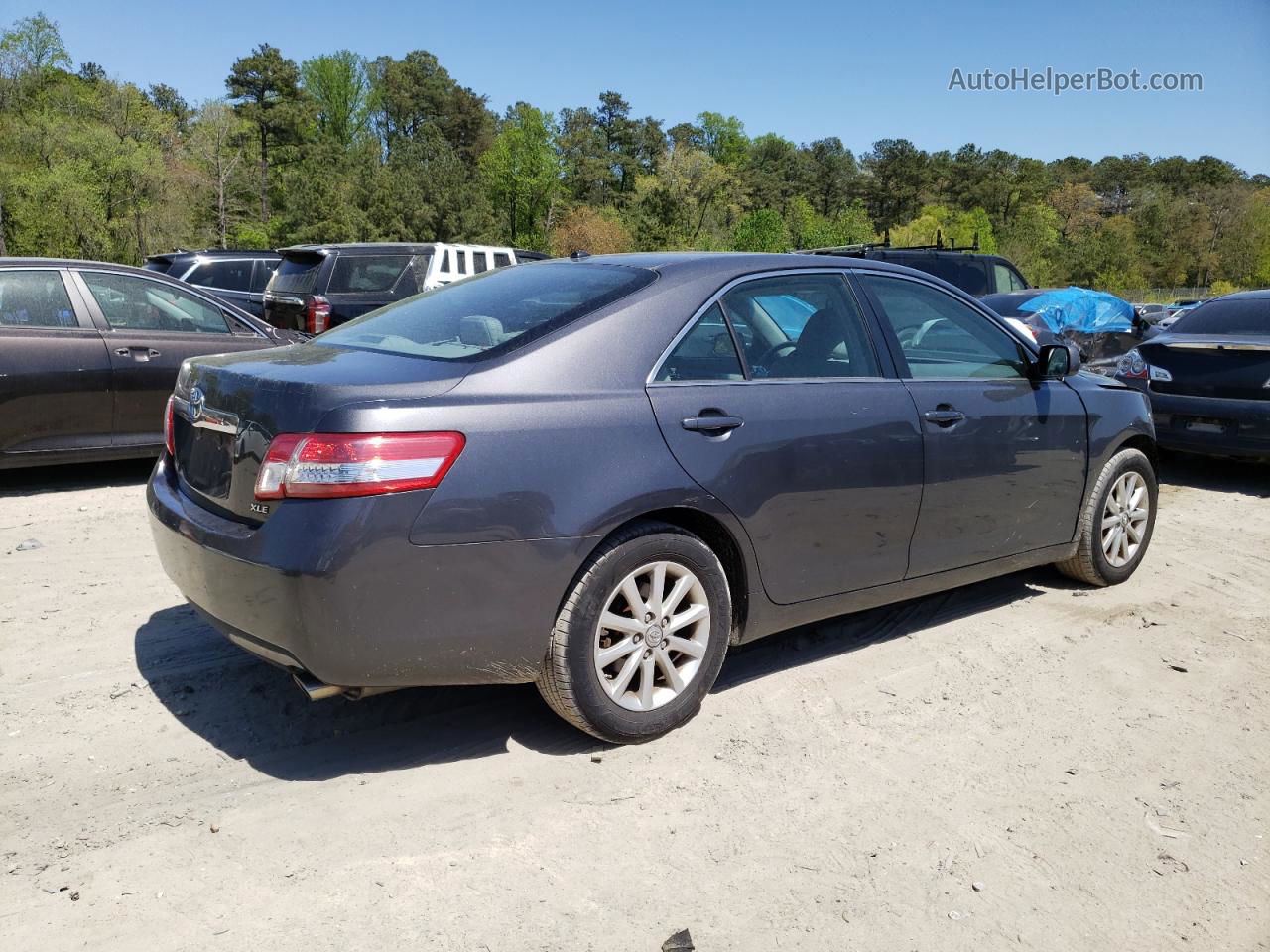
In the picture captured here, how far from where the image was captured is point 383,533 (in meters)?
2.86

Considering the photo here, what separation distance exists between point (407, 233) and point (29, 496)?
62.6 meters

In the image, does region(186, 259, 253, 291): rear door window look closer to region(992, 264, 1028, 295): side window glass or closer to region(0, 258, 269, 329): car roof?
region(0, 258, 269, 329): car roof

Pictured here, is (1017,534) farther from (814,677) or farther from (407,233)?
(407,233)

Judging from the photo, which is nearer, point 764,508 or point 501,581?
point 501,581

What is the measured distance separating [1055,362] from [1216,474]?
5.28 metres

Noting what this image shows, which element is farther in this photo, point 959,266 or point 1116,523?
point 959,266

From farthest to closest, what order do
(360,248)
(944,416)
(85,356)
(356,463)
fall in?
1. (360,248)
2. (85,356)
3. (944,416)
4. (356,463)

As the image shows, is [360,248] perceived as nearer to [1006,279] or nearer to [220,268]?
[220,268]

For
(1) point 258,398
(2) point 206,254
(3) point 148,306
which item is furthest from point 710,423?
(2) point 206,254

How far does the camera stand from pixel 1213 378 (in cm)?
812

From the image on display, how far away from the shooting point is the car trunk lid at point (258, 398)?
2967 mm

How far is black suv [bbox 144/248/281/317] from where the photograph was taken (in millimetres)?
15391

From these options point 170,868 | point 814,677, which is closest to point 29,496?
point 170,868

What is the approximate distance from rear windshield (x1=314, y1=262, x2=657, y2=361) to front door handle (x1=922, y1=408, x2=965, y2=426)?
1.31 m
